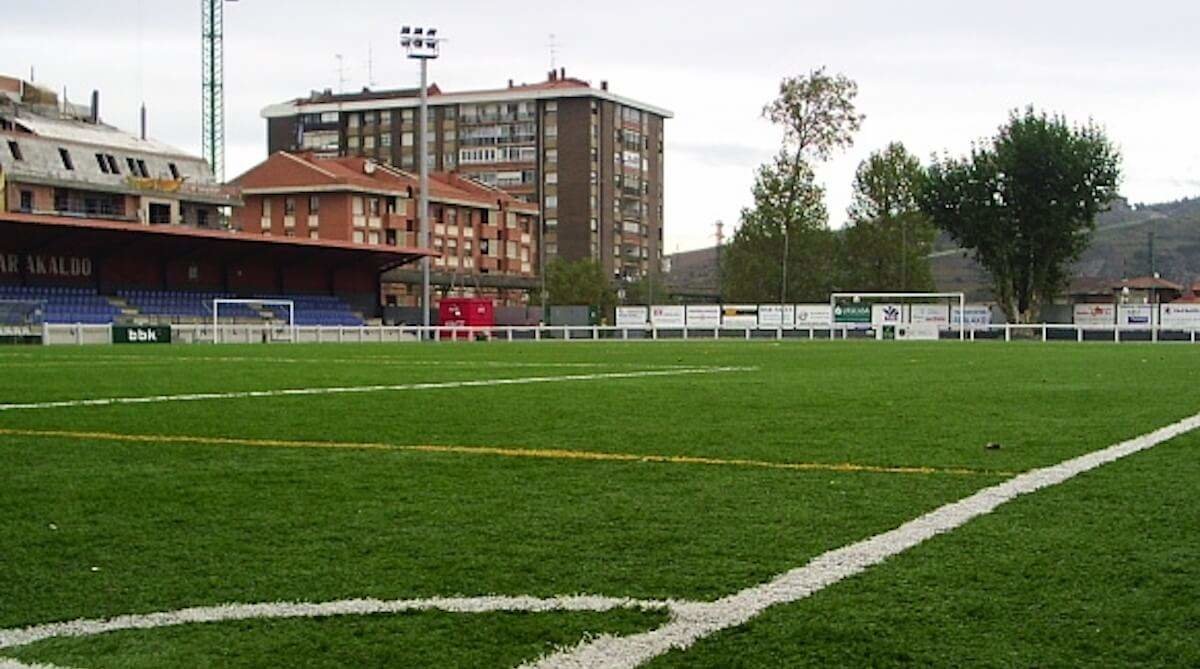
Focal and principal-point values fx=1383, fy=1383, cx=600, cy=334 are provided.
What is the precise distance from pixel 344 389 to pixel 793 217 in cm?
5265

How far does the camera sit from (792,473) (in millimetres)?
6211

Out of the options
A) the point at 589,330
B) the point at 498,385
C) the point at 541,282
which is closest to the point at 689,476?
the point at 498,385

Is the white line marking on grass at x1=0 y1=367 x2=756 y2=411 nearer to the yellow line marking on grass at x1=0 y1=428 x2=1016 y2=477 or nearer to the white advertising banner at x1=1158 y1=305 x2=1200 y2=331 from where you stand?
the yellow line marking on grass at x1=0 y1=428 x2=1016 y2=477

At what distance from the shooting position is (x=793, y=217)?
6438 centimetres

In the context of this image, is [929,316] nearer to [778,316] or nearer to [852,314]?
[852,314]

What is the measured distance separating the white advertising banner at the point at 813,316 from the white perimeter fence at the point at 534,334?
30 centimetres

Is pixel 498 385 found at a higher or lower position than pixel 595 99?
A: lower

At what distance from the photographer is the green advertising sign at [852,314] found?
164 feet

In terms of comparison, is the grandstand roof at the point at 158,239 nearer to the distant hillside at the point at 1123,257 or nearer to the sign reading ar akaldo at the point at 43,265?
the sign reading ar akaldo at the point at 43,265

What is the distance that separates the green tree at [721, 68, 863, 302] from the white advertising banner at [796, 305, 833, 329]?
11.3 metres

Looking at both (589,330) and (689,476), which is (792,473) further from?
(589,330)

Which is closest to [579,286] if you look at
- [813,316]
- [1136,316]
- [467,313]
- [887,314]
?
[467,313]

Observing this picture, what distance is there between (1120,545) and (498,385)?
10104 mm

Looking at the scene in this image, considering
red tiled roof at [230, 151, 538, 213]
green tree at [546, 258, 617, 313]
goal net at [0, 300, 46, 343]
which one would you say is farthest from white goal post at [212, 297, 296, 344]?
green tree at [546, 258, 617, 313]
